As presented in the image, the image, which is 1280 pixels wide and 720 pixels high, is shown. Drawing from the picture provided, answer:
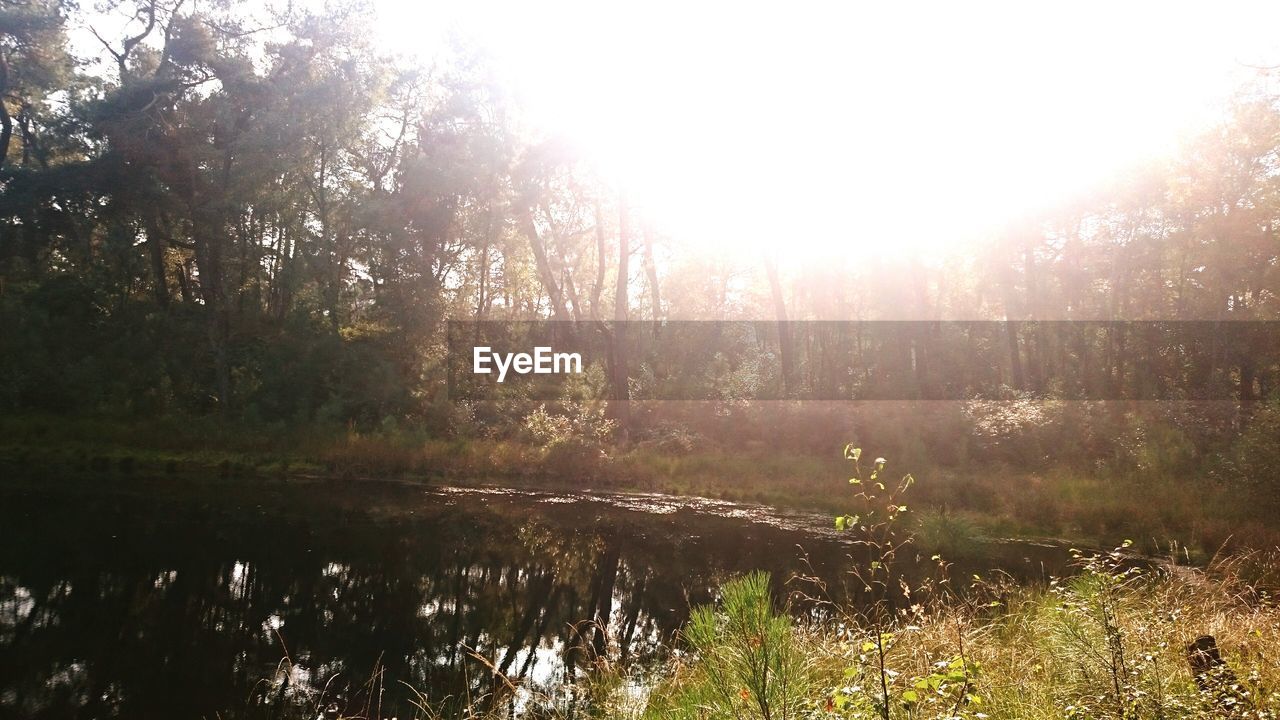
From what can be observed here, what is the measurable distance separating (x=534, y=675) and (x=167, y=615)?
543cm

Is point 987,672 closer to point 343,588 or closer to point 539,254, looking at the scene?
point 343,588

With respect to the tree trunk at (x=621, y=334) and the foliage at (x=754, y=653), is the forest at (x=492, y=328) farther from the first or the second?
the foliage at (x=754, y=653)

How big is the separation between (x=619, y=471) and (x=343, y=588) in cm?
1161

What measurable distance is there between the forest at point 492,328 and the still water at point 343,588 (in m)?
0.89

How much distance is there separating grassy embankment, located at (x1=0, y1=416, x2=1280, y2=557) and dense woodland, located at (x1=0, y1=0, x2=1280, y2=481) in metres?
1.43

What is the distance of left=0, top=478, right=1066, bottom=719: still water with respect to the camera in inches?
299

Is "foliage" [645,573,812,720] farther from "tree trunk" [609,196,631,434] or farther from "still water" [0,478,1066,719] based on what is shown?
"tree trunk" [609,196,631,434]

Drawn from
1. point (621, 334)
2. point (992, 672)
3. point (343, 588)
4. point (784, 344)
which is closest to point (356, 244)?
point (621, 334)

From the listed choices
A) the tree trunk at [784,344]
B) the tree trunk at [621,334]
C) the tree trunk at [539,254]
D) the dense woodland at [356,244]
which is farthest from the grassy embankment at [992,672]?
the tree trunk at [539,254]

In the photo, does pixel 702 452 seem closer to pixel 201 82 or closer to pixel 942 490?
pixel 942 490

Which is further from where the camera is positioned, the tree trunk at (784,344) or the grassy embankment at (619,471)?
the tree trunk at (784,344)

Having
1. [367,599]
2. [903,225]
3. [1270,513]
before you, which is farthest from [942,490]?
[367,599]

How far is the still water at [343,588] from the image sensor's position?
760cm

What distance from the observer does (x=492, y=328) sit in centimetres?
3312
